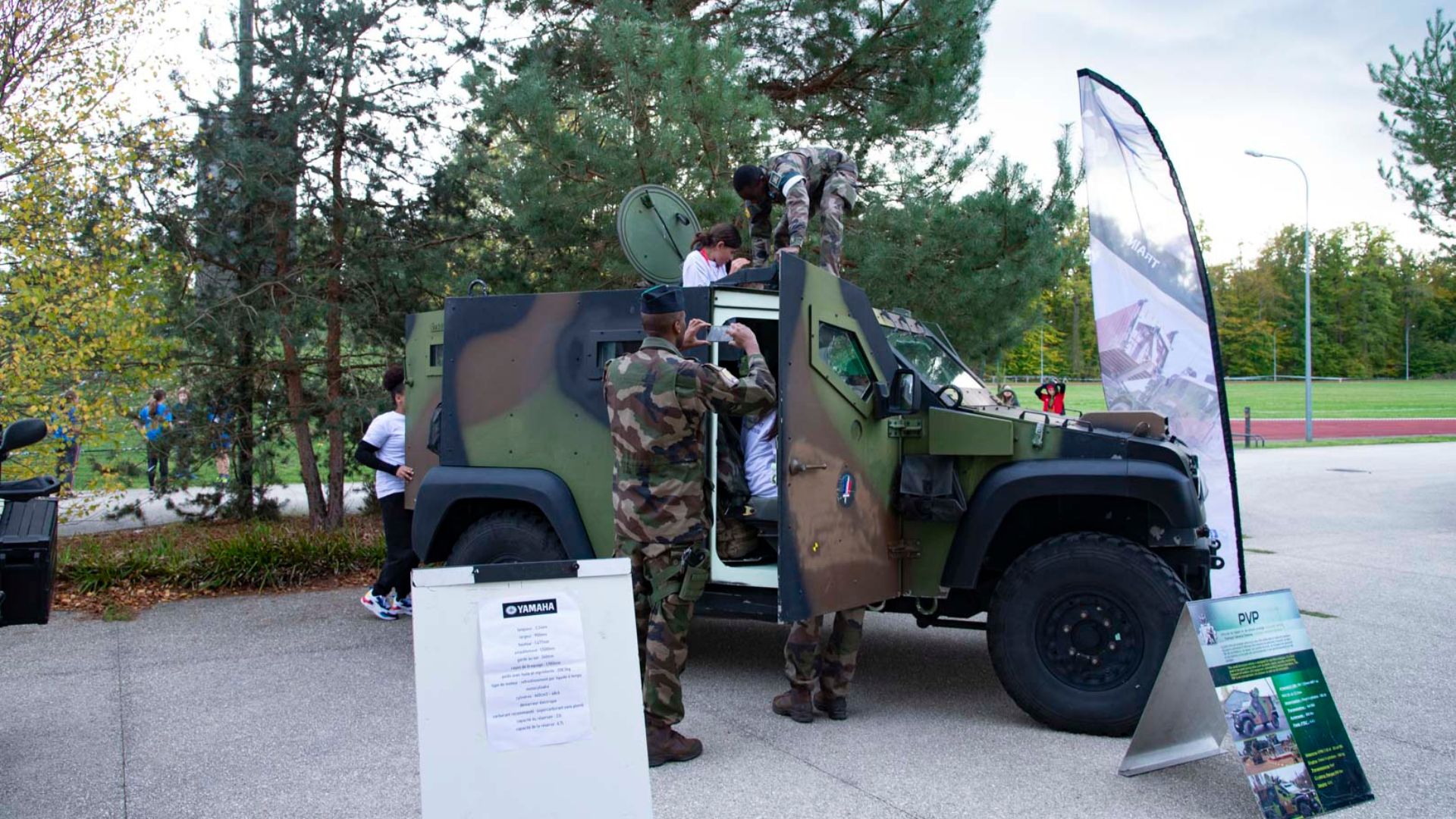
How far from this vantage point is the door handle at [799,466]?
15.3 feet

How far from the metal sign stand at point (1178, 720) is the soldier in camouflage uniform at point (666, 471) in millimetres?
1820

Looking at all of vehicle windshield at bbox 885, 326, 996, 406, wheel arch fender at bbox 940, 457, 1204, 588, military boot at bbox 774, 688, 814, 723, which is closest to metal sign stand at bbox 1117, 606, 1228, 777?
wheel arch fender at bbox 940, 457, 1204, 588

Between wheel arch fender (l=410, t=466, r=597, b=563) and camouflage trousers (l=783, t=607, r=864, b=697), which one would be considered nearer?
camouflage trousers (l=783, t=607, r=864, b=697)

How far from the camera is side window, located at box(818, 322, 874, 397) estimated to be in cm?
509

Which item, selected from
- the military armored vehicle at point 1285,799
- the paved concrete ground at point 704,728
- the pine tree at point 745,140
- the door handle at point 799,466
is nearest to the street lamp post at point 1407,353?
the pine tree at point 745,140

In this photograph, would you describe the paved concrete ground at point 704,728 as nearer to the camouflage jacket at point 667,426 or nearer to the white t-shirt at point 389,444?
the white t-shirt at point 389,444

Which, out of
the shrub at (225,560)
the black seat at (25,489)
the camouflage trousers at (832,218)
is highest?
the camouflage trousers at (832,218)

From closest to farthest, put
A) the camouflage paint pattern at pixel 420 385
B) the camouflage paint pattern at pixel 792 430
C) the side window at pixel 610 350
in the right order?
the camouflage paint pattern at pixel 792 430
the side window at pixel 610 350
the camouflage paint pattern at pixel 420 385

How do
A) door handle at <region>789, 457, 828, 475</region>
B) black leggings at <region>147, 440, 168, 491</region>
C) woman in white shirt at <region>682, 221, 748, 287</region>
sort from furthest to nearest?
black leggings at <region>147, 440, 168, 491</region> < woman in white shirt at <region>682, 221, 748, 287</region> < door handle at <region>789, 457, 828, 475</region>

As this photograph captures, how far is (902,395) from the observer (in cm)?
516

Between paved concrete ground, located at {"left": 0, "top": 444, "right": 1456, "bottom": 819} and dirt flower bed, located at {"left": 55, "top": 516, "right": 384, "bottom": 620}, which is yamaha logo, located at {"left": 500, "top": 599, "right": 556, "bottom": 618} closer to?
paved concrete ground, located at {"left": 0, "top": 444, "right": 1456, "bottom": 819}

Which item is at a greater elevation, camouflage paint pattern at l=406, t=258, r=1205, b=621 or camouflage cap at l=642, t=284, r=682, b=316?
camouflage cap at l=642, t=284, r=682, b=316

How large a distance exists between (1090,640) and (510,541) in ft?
9.76

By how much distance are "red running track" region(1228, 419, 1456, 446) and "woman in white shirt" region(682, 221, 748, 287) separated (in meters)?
26.4
